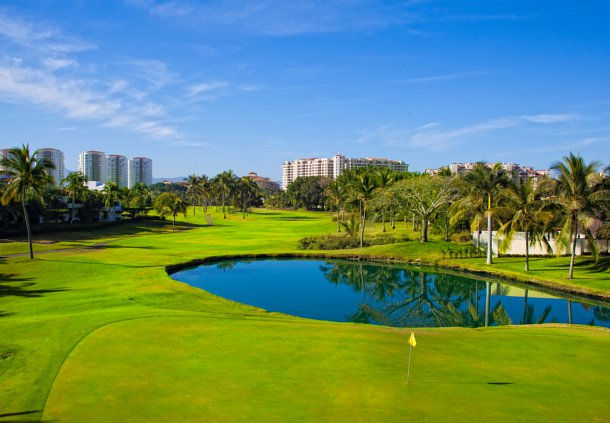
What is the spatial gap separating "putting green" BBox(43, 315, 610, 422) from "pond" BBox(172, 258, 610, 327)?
10761 millimetres

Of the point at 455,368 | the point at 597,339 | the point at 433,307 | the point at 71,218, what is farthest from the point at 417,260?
the point at 71,218

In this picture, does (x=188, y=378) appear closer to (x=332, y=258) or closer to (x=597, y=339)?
(x=597, y=339)

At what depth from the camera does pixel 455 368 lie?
56.3ft

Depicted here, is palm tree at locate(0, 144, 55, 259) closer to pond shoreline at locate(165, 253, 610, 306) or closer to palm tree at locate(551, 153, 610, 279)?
pond shoreline at locate(165, 253, 610, 306)

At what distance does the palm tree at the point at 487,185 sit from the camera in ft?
170

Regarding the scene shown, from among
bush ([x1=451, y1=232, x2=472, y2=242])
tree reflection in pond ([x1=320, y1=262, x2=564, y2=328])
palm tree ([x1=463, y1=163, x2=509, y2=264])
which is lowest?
tree reflection in pond ([x1=320, y1=262, x2=564, y2=328])

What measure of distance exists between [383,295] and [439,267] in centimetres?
1521

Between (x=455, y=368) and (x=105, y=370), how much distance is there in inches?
482

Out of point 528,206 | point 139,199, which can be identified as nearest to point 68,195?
point 139,199

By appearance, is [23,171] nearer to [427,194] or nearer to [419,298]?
[419,298]

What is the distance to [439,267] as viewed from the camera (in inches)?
2186

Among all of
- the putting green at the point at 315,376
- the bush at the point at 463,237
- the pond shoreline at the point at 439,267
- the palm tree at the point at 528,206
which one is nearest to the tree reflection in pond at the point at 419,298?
the pond shoreline at the point at 439,267

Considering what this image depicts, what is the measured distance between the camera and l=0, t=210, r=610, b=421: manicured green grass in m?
12.9

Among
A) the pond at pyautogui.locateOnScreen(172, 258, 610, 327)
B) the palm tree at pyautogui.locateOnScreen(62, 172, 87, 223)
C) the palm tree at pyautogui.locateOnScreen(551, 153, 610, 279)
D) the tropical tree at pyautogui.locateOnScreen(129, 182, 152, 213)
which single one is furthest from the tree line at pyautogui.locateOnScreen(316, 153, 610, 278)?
the tropical tree at pyautogui.locateOnScreen(129, 182, 152, 213)
